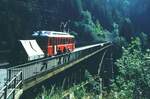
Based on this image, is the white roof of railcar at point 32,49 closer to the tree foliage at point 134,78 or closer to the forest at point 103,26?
the forest at point 103,26

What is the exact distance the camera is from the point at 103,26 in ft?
484

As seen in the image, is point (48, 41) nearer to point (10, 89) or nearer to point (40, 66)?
point (40, 66)

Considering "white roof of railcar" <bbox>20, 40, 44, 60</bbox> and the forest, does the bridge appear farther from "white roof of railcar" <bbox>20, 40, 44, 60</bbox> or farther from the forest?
the forest

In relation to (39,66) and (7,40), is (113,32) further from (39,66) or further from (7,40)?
(39,66)

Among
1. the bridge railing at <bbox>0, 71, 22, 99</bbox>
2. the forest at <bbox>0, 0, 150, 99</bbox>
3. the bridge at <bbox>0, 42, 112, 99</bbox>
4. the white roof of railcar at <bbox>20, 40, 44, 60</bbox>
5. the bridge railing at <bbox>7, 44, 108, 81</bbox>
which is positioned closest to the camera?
the bridge railing at <bbox>0, 71, 22, 99</bbox>

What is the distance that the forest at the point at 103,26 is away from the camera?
34406 mm

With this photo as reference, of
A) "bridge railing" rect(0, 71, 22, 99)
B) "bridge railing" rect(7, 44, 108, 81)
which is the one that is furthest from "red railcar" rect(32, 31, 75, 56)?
"bridge railing" rect(0, 71, 22, 99)

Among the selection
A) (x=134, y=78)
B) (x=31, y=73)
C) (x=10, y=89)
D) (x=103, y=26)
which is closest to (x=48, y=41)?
(x=134, y=78)

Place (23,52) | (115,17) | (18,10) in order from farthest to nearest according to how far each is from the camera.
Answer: (115,17) → (18,10) → (23,52)

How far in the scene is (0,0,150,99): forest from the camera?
34406 mm

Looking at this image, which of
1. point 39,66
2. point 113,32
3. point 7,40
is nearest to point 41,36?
→ point 39,66

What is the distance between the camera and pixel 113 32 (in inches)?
5472

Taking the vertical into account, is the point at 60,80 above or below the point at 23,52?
below

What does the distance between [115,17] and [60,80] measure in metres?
117
